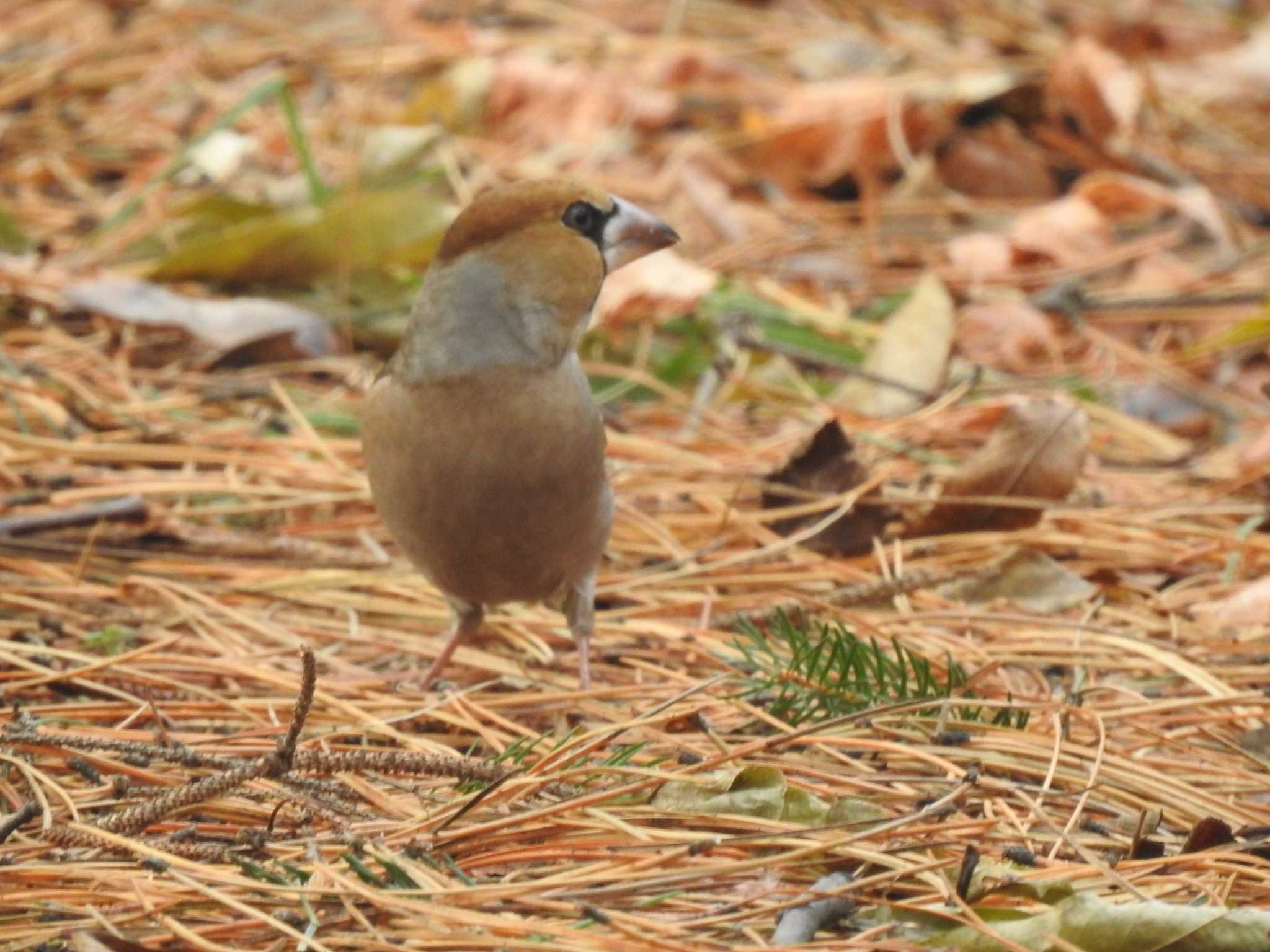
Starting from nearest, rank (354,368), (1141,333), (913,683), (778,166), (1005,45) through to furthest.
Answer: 1. (913,683)
2. (354,368)
3. (1141,333)
4. (778,166)
5. (1005,45)

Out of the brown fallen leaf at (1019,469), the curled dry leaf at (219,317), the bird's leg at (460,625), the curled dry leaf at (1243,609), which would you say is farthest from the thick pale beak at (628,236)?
the curled dry leaf at (219,317)

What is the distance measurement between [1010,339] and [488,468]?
8.97 ft

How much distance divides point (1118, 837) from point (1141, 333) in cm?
342

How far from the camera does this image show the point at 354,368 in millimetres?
4910

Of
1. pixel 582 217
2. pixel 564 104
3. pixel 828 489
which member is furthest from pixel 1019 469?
pixel 564 104

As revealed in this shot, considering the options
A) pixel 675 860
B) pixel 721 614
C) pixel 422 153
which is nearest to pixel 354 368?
pixel 422 153

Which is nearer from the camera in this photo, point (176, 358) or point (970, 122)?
point (176, 358)

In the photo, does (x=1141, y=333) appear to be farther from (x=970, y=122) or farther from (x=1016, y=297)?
(x=970, y=122)

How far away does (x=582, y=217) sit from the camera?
325cm

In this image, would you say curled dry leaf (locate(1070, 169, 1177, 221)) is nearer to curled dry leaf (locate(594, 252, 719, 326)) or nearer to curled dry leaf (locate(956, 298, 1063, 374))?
curled dry leaf (locate(956, 298, 1063, 374))

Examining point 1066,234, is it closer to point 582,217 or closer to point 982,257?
point 982,257

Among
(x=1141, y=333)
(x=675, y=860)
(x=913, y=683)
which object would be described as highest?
(x=675, y=860)

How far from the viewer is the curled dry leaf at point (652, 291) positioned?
5.05 meters

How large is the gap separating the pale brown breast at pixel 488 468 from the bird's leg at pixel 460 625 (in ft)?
0.60
